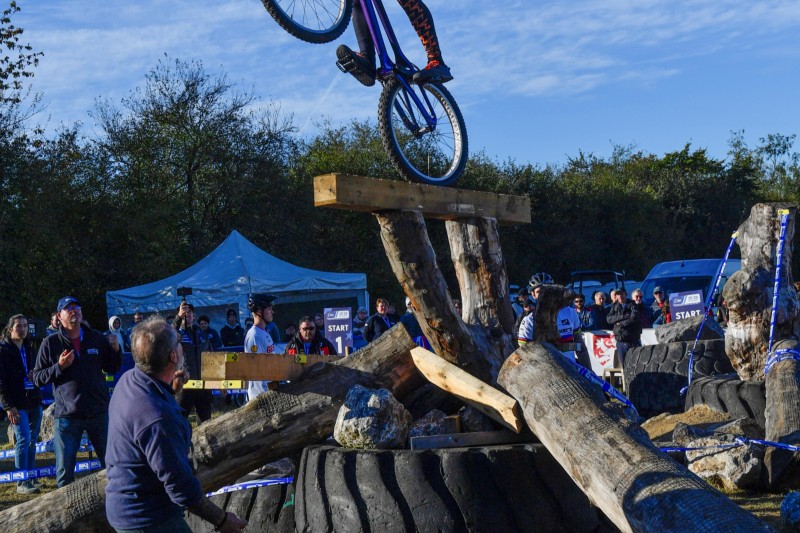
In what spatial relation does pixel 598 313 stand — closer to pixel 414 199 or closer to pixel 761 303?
pixel 761 303

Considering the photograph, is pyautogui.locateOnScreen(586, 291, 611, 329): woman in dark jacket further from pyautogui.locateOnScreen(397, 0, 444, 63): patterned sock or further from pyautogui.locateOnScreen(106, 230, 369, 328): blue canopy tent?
pyautogui.locateOnScreen(397, 0, 444, 63): patterned sock

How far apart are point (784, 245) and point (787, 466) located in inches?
103

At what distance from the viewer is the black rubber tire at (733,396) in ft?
28.4

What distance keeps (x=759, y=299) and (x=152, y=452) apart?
6755 millimetres

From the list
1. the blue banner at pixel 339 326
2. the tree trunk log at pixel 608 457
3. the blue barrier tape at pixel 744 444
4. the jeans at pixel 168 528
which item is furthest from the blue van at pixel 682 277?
the jeans at pixel 168 528

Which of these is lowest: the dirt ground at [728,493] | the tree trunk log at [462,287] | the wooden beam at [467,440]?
the dirt ground at [728,493]

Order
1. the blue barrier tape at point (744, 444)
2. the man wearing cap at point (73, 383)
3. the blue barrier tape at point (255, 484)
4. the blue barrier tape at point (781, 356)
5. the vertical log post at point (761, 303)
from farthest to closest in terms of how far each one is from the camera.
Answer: the vertical log post at point (761, 303), the blue barrier tape at point (781, 356), the man wearing cap at point (73, 383), the blue barrier tape at point (744, 444), the blue barrier tape at point (255, 484)

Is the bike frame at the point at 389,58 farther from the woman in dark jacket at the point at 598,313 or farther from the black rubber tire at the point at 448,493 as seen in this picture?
the woman in dark jacket at the point at 598,313

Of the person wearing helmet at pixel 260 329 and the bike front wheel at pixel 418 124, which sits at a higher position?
the bike front wheel at pixel 418 124

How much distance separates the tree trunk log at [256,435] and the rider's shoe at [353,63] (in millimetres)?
2521

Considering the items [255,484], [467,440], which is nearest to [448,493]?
[467,440]

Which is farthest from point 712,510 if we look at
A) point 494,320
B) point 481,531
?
point 494,320

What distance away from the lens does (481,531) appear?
5.19 m

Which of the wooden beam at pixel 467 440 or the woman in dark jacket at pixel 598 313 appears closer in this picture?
the wooden beam at pixel 467 440
